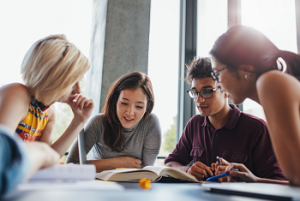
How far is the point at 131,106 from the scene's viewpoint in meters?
1.87

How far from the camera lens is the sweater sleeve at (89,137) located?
1.79m

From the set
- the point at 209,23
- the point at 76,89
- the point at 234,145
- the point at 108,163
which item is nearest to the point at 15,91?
the point at 76,89

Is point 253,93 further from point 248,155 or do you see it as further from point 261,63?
point 248,155

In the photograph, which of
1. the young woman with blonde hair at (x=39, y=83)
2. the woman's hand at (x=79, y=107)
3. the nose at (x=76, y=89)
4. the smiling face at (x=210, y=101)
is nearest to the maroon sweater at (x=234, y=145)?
the smiling face at (x=210, y=101)

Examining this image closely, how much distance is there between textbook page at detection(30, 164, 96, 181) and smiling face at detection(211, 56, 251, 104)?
815 millimetres

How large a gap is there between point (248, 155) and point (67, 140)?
42.7 inches

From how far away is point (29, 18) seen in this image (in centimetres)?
335

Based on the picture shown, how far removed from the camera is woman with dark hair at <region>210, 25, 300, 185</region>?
0.89 m

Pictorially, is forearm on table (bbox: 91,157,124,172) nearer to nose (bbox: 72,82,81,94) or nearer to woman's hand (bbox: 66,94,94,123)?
woman's hand (bbox: 66,94,94,123)

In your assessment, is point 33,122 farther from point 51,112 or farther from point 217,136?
point 217,136

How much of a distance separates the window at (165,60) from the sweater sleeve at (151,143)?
1.19 m

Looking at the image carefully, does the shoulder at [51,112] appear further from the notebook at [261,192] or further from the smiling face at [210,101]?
the notebook at [261,192]

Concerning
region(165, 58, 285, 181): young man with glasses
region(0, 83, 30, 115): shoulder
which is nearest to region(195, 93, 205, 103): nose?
region(165, 58, 285, 181): young man with glasses

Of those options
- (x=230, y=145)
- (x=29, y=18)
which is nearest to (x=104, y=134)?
(x=230, y=145)
